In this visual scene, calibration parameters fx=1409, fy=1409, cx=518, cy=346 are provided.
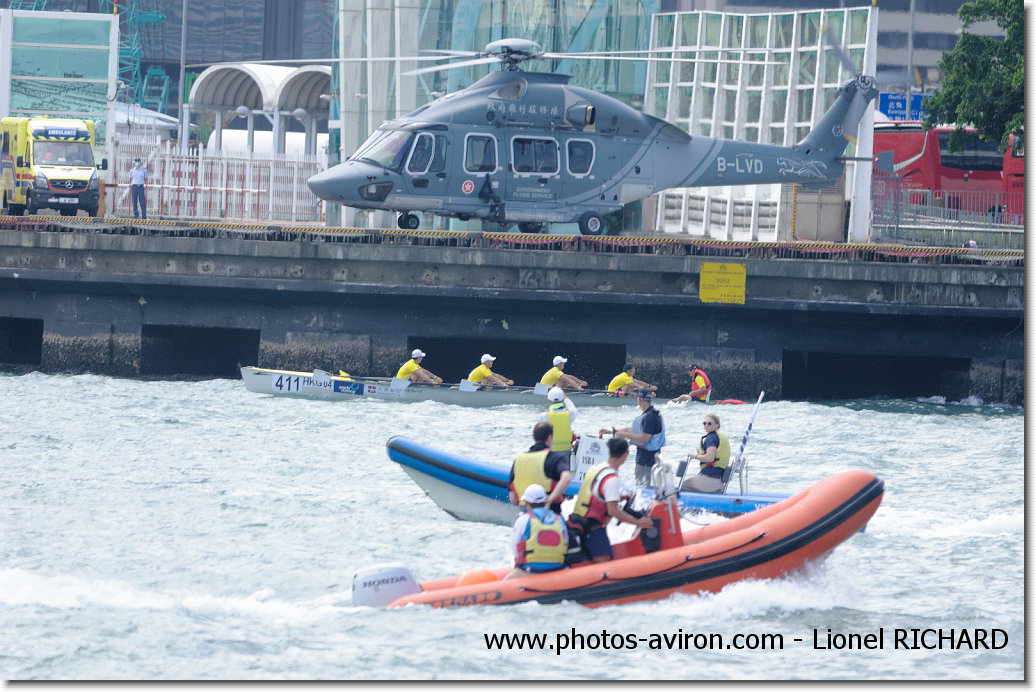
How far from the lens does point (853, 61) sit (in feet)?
112

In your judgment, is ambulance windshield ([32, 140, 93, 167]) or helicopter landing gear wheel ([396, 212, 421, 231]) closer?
helicopter landing gear wheel ([396, 212, 421, 231])

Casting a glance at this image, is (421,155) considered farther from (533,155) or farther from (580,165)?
(580,165)

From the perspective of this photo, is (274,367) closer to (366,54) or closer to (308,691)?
(366,54)

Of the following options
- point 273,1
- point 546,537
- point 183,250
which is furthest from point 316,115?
point 273,1

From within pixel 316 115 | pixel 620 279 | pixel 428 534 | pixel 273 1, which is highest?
pixel 273 1

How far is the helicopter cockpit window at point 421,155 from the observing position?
94.7 feet

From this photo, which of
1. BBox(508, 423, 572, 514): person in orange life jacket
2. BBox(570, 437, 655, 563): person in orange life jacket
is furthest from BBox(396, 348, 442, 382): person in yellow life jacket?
BBox(570, 437, 655, 563): person in orange life jacket

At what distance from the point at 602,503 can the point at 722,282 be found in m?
15.7

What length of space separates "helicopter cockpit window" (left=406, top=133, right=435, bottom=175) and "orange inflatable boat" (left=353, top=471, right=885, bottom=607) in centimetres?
1638

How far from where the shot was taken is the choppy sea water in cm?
1249

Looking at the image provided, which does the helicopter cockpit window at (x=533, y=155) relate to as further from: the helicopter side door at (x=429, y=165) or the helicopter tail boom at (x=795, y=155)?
the helicopter tail boom at (x=795, y=155)

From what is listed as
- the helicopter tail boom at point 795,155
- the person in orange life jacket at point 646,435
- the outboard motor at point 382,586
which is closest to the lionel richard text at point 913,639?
the outboard motor at point 382,586

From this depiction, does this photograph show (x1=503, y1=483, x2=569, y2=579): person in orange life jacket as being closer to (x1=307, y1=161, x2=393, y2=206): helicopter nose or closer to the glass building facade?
(x1=307, y1=161, x2=393, y2=206): helicopter nose

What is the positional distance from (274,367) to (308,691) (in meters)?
19.0
